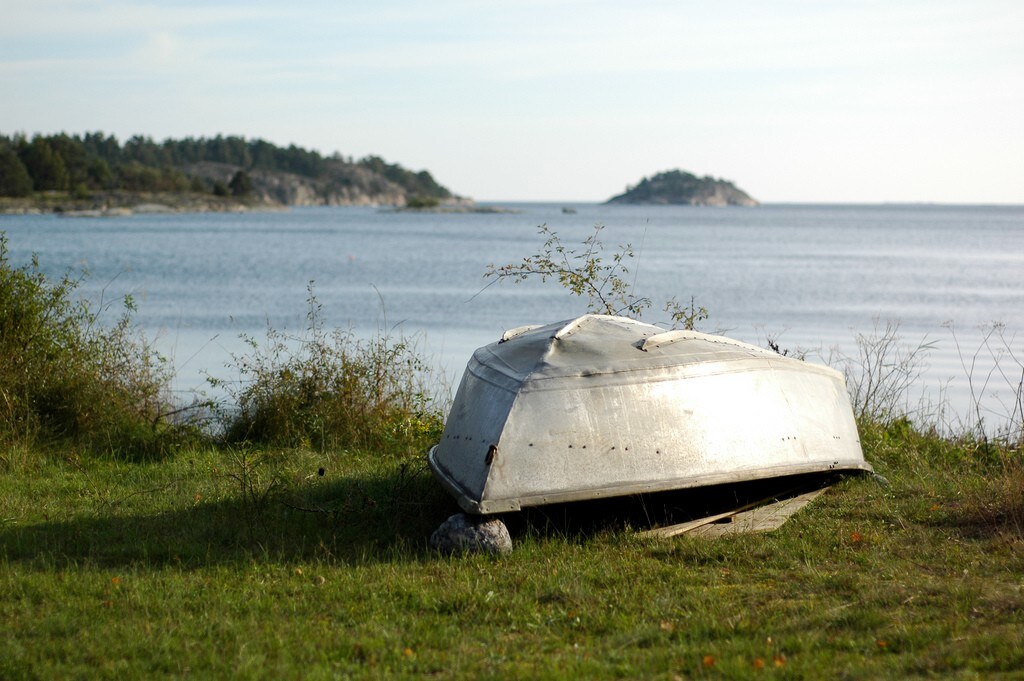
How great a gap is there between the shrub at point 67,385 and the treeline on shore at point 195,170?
95310 mm

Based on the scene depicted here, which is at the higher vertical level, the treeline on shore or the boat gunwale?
the treeline on shore

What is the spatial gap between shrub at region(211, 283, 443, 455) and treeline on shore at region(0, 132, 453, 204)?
96.3m

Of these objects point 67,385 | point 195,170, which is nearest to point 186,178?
point 195,170

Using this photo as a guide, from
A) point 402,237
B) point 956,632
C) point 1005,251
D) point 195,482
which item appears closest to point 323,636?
point 956,632

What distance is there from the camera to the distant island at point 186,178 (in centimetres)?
9938

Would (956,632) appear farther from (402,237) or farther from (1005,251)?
(402,237)

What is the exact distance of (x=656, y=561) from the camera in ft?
19.6

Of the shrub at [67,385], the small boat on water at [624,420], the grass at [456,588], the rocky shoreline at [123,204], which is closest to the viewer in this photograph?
the grass at [456,588]

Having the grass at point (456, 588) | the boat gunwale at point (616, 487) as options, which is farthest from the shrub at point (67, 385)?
the boat gunwale at point (616, 487)

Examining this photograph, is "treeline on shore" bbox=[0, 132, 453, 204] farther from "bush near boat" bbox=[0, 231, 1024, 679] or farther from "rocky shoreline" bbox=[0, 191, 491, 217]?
"bush near boat" bbox=[0, 231, 1024, 679]

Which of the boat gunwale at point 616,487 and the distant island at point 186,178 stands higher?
the distant island at point 186,178

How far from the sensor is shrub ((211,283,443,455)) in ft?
29.7

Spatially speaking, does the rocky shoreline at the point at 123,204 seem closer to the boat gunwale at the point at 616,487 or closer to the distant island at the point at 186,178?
the distant island at the point at 186,178

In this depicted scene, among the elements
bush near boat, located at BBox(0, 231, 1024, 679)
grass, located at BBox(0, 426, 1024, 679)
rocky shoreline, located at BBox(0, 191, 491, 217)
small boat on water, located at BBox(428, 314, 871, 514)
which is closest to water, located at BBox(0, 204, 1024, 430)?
bush near boat, located at BBox(0, 231, 1024, 679)
